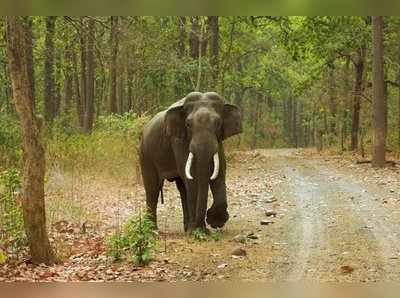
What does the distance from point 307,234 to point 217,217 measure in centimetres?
96

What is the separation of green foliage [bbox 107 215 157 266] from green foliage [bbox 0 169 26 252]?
26.0 inches

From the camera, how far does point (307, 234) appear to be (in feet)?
18.5

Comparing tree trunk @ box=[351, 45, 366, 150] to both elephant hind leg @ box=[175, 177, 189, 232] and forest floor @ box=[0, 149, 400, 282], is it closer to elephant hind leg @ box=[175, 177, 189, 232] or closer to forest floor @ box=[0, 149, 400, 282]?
forest floor @ box=[0, 149, 400, 282]

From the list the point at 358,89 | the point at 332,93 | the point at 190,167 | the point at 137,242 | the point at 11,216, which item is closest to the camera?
the point at 137,242

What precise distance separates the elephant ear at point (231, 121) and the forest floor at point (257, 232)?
33.6 inches

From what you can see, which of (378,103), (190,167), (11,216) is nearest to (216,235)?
(190,167)

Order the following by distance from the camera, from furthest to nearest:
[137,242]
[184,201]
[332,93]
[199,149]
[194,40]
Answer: [332,93] → [194,40] → [184,201] → [199,149] → [137,242]

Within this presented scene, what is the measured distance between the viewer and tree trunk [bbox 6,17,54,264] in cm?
402

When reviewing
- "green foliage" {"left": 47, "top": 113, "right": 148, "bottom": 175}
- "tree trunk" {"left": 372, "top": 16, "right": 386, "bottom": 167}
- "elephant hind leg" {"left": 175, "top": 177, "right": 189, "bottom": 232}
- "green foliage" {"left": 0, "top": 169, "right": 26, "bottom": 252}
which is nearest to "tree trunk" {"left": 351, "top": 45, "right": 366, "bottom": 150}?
"tree trunk" {"left": 372, "top": 16, "right": 386, "bottom": 167}

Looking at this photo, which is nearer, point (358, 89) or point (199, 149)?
point (199, 149)

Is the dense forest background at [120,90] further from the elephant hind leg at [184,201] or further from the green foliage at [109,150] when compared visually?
the elephant hind leg at [184,201]

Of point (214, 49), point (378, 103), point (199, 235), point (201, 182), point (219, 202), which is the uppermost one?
point (214, 49)

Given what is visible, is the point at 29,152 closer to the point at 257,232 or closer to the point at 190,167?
the point at 190,167

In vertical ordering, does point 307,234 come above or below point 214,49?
below
